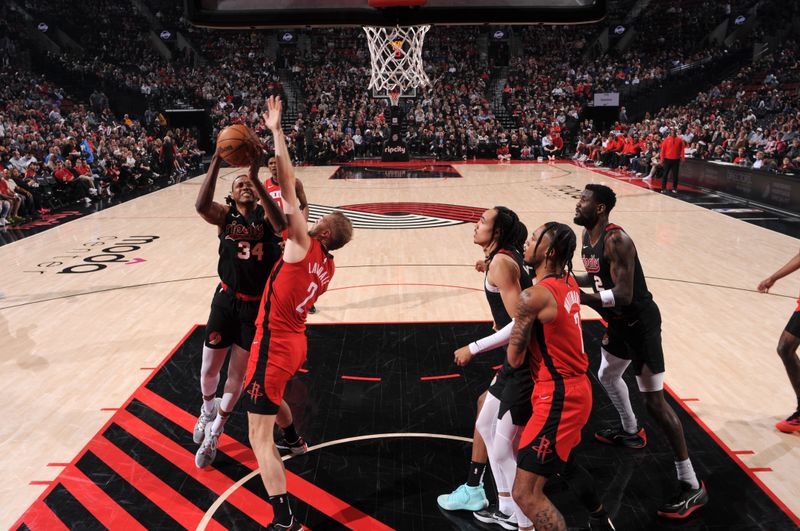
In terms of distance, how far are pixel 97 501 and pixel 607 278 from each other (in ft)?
11.0

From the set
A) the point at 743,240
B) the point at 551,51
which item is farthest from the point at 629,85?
the point at 743,240

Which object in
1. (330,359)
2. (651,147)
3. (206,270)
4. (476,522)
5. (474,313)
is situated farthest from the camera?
(651,147)

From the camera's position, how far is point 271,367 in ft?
11.6

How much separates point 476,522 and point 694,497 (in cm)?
125

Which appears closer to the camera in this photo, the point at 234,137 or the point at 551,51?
the point at 234,137

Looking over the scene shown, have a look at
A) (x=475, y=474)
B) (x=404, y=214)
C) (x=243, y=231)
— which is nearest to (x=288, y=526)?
(x=475, y=474)

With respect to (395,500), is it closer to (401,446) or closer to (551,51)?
(401,446)

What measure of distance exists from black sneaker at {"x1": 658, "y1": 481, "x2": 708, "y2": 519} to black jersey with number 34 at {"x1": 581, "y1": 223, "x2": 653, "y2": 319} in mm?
1029

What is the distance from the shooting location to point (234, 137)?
368cm

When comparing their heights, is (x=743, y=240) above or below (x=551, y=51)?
below

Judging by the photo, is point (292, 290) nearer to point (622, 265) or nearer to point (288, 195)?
point (288, 195)

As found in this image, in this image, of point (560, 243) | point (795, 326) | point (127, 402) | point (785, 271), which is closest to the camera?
point (560, 243)

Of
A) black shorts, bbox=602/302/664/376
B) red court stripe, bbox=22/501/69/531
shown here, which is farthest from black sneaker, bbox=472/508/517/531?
red court stripe, bbox=22/501/69/531

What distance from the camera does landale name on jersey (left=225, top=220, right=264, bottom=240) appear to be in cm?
423
